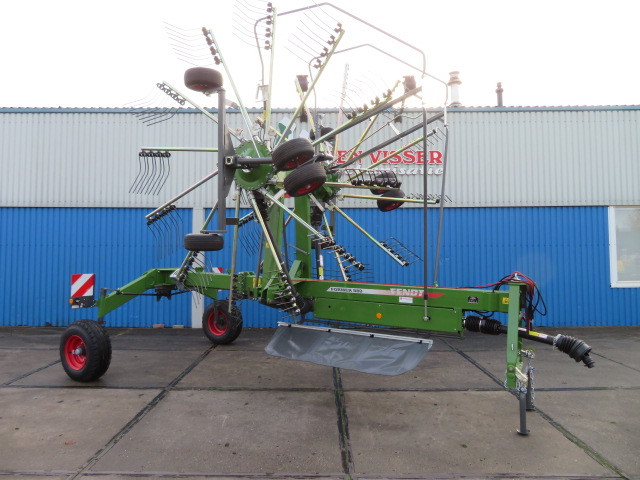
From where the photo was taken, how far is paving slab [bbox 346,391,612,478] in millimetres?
3350

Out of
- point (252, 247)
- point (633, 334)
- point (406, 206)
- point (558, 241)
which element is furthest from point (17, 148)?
point (633, 334)

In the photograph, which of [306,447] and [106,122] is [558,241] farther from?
[106,122]

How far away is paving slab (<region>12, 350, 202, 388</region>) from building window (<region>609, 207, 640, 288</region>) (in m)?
9.32

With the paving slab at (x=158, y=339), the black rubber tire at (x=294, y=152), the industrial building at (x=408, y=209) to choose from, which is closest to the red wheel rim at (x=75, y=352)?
the paving slab at (x=158, y=339)

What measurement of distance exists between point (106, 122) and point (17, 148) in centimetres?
218

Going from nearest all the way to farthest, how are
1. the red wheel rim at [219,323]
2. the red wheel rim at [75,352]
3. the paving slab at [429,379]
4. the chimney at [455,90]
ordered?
the paving slab at [429,379], the red wheel rim at [75,352], the red wheel rim at [219,323], the chimney at [455,90]

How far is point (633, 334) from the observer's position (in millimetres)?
8844

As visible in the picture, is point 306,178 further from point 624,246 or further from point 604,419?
point 624,246

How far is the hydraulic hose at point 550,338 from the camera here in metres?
3.85

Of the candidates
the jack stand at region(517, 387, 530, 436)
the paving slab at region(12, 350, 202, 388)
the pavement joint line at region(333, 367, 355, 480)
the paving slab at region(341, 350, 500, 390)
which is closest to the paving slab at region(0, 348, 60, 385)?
the paving slab at region(12, 350, 202, 388)

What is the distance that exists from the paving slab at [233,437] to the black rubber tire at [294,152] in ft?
8.49

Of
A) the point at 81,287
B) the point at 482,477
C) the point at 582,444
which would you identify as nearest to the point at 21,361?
the point at 81,287

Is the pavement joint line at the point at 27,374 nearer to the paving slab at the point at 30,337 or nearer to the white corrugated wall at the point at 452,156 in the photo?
the paving slab at the point at 30,337

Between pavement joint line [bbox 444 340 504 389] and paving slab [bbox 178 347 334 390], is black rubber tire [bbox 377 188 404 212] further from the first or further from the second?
pavement joint line [bbox 444 340 504 389]
